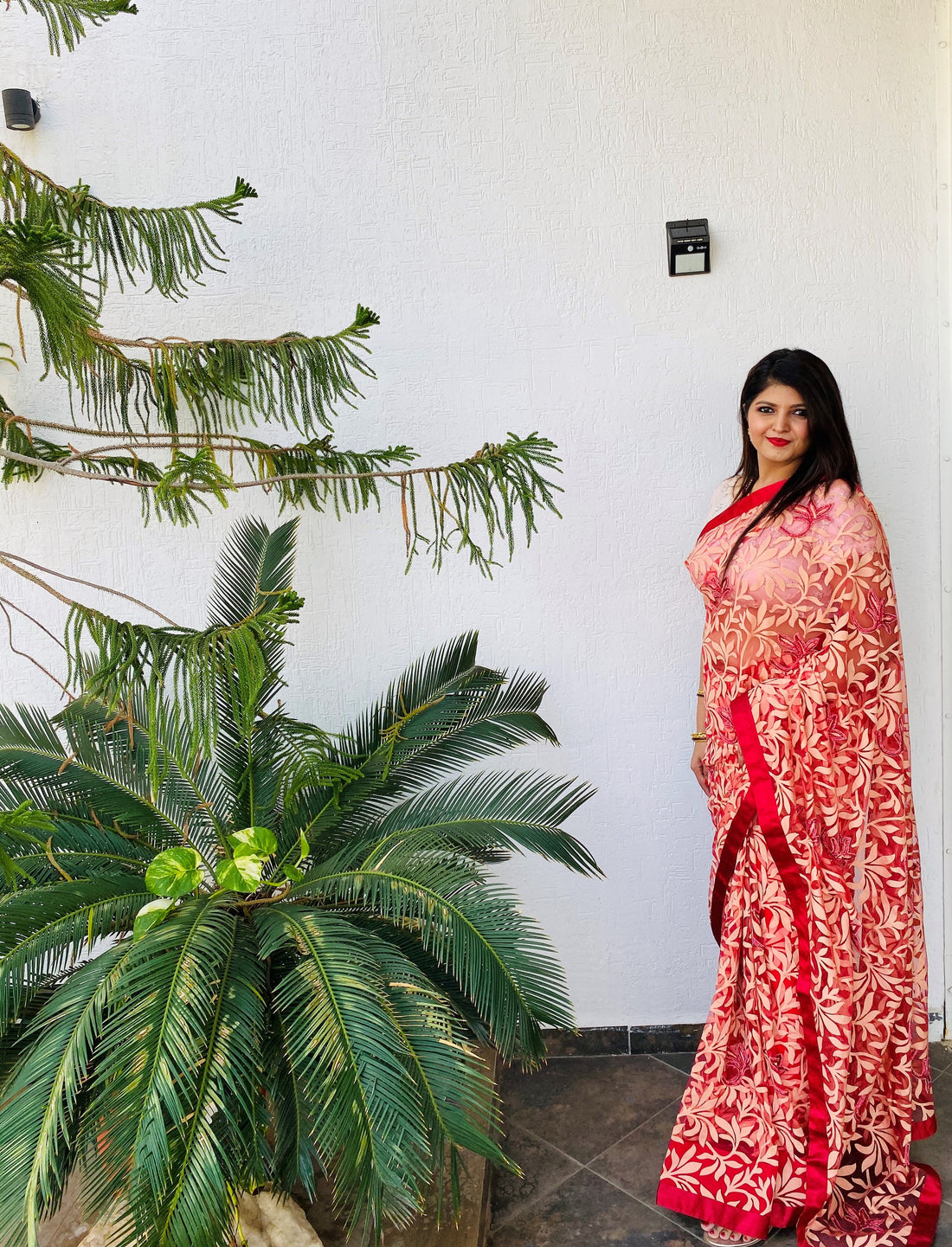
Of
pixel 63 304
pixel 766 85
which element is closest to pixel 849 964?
pixel 63 304

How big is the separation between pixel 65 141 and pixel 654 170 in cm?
137

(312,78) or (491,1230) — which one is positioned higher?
(312,78)

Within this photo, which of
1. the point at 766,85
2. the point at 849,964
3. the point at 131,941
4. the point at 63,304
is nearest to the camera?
the point at 63,304

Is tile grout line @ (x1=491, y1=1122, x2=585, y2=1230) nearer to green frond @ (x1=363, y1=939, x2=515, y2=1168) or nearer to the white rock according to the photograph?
the white rock

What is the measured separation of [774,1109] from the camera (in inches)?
78.4

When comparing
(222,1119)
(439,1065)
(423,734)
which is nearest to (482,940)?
(439,1065)

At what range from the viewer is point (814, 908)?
6.37 feet

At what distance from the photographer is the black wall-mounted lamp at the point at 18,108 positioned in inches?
91.7

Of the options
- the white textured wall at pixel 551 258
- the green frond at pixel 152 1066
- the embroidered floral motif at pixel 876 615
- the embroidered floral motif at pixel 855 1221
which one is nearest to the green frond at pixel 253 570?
the white textured wall at pixel 551 258

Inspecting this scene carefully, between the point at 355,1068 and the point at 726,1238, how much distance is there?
0.95 meters

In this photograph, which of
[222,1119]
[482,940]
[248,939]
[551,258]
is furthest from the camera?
[551,258]

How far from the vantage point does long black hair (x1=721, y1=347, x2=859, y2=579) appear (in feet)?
6.62

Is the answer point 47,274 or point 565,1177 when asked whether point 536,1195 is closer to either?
point 565,1177

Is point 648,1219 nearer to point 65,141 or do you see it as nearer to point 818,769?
point 818,769
